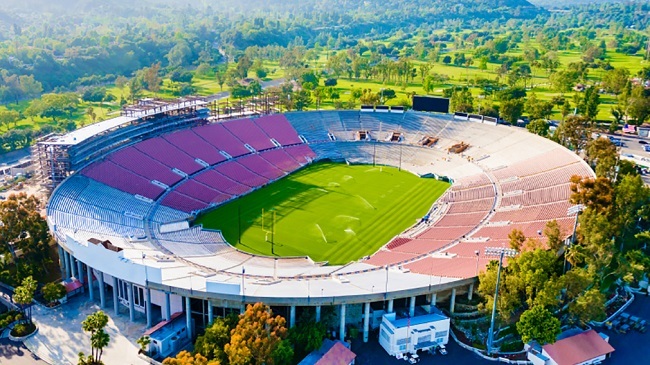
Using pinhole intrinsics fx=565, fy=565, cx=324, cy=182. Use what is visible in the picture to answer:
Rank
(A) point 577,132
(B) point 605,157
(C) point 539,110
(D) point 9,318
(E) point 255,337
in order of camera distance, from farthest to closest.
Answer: (C) point 539,110, (A) point 577,132, (B) point 605,157, (D) point 9,318, (E) point 255,337

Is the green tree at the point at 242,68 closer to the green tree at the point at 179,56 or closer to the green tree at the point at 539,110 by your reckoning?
the green tree at the point at 179,56

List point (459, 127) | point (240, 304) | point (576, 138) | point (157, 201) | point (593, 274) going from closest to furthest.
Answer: point (240, 304)
point (593, 274)
point (157, 201)
point (576, 138)
point (459, 127)

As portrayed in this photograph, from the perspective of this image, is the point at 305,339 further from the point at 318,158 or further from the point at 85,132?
the point at 318,158

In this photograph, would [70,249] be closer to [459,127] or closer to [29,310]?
[29,310]

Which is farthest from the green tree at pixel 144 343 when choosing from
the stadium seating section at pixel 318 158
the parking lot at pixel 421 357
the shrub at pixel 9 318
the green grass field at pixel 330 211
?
the green grass field at pixel 330 211

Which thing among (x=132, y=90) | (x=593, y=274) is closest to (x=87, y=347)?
(x=593, y=274)

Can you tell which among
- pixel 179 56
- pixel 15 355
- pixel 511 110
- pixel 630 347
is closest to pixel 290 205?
pixel 15 355

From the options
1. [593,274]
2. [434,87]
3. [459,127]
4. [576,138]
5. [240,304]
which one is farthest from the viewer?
[434,87]
